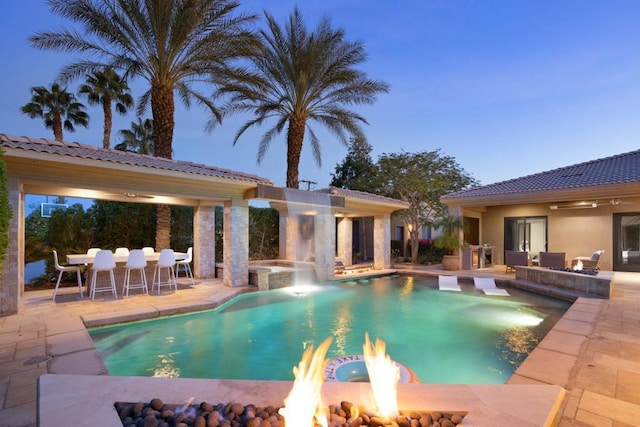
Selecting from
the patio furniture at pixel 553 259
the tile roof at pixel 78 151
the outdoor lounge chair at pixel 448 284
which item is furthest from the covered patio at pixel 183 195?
the patio furniture at pixel 553 259

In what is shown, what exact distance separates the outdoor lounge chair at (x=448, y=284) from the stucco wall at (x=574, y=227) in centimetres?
584

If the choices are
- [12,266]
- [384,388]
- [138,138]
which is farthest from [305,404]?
[138,138]

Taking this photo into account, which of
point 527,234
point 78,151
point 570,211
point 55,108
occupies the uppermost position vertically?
point 55,108

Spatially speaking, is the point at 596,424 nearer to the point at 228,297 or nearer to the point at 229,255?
the point at 228,297

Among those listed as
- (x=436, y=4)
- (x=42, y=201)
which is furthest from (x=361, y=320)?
(x=436, y=4)

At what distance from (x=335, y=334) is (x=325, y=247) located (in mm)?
6359

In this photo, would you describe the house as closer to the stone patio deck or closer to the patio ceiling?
the stone patio deck

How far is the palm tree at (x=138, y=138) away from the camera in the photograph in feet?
73.9

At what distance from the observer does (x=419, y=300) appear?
1007 centimetres

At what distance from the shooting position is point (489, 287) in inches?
442

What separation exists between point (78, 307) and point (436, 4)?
63.2 ft

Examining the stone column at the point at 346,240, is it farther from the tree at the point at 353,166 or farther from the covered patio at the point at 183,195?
the tree at the point at 353,166

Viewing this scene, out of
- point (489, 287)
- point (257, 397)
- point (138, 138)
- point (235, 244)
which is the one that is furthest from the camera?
point (138, 138)

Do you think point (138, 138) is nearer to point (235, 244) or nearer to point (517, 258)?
point (235, 244)
